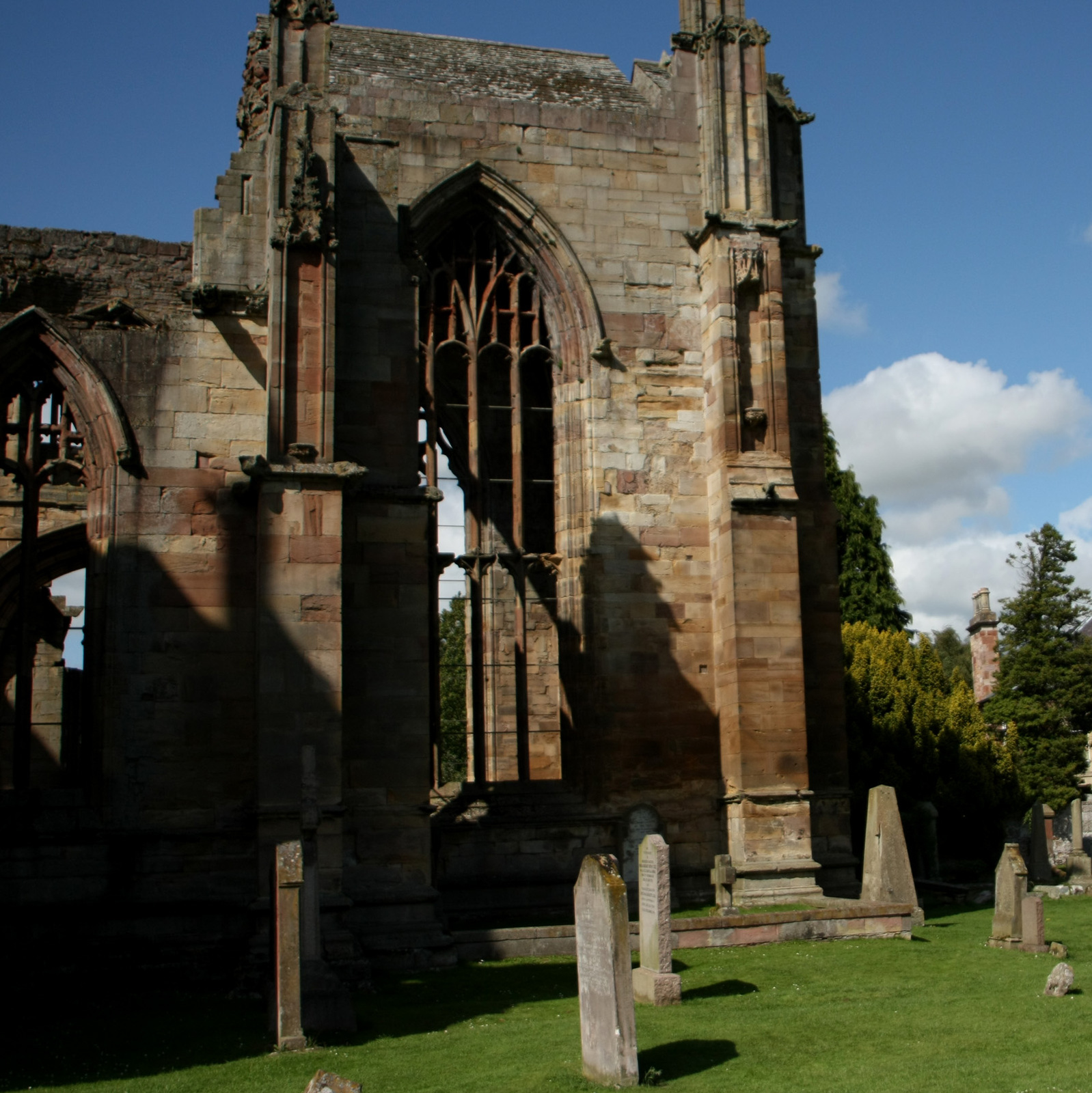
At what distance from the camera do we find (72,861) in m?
13.2

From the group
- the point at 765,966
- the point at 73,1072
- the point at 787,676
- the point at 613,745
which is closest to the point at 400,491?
the point at 613,745

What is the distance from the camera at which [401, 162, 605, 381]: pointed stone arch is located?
55.0 feet

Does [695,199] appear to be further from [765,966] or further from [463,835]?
[765,966]

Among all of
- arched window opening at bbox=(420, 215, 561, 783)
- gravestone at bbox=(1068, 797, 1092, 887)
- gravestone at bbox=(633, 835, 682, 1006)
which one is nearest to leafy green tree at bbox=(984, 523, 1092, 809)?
gravestone at bbox=(1068, 797, 1092, 887)

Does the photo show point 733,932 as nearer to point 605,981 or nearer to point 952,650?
point 605,981

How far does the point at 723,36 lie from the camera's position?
57.8 ft

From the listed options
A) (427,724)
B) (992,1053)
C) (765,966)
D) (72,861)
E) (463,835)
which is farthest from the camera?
(463,835)

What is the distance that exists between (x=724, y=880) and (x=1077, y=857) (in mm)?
13659

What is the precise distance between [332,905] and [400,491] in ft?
15.0

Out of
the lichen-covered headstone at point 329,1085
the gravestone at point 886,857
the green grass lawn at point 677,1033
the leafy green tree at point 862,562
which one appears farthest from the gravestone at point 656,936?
the leafy green tree at point 862,562

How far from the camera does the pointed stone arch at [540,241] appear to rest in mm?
16750

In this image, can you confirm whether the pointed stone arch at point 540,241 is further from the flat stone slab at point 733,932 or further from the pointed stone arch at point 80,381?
the flat stone slab at point 733,932

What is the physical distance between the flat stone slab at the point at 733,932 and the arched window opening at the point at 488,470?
108 inches

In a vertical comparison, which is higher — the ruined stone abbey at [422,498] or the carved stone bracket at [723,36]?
the carved stone bracket at [723,36]
